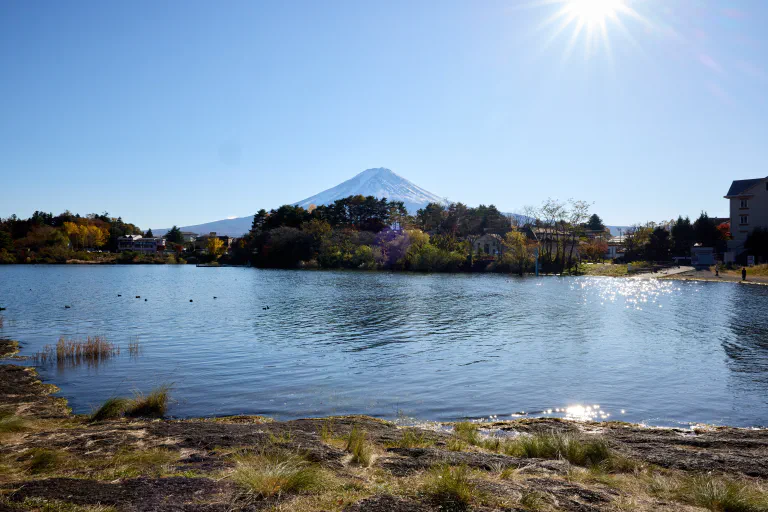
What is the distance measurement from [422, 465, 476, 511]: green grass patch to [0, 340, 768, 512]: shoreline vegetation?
0.01m

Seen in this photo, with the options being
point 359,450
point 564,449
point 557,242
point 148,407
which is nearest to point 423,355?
point 148,407

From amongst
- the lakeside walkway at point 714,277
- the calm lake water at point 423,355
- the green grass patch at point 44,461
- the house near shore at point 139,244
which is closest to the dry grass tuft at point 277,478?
the green grass patch at point 44,461

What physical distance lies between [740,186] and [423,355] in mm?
84548

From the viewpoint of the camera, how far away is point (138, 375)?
55.6ft

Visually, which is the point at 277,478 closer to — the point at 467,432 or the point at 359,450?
the point at 359,450

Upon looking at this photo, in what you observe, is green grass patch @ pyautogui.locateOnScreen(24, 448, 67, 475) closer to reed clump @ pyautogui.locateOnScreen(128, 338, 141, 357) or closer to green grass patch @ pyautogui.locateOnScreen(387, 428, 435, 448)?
green grass patch @ pyautogui.locateOnScreen(387, 428, 435, 448)

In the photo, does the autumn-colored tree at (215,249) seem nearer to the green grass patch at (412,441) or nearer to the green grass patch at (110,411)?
the green grass patch at (110,411)

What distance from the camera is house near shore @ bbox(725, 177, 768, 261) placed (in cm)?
7562

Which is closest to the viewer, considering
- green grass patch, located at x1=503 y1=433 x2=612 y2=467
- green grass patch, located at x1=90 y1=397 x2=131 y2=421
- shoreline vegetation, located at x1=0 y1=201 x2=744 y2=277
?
green grass patch, located at x1=503 y1=433 x2=612 y2=467

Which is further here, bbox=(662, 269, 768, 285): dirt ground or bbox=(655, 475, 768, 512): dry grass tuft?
bbox=(662, 269, 768, 285): dirt ground

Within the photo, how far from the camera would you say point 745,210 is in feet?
258

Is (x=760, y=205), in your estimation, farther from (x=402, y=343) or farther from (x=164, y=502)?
(x=164, y=502)

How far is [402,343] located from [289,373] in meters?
7.58

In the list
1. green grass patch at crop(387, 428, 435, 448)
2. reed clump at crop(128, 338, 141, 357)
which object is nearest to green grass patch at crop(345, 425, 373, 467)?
green grass patch at crop(387, 428, 435, 448)
